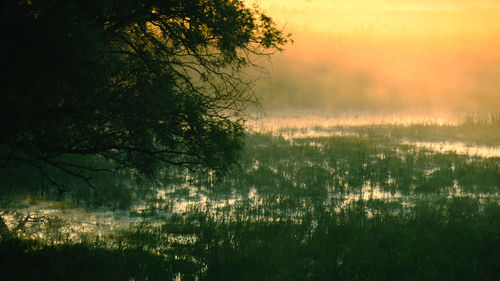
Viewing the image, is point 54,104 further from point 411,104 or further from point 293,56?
point 293,56

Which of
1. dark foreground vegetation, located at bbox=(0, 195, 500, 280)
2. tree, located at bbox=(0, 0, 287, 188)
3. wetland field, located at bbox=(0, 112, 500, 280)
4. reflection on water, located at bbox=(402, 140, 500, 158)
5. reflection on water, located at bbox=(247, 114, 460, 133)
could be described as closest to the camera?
tree, located at bbox=(0, 0, 287, 188)

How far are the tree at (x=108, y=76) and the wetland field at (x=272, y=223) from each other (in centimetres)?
178

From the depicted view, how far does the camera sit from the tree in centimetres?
734

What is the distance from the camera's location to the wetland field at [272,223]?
9.04 metres

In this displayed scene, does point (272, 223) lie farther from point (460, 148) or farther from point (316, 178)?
point (460, 148)

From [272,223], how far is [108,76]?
19.4ft

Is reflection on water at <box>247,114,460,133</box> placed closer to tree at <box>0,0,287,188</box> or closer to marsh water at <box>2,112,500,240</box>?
marsh water at <box>2,112,500,240</box>

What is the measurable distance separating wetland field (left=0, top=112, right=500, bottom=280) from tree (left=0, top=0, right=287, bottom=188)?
178 cm

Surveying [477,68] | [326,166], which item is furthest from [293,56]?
[326,166]

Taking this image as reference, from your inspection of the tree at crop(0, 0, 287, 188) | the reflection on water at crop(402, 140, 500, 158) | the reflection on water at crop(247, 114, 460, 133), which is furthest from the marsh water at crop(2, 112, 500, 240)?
the reflection on water at crop(247, 114, 460, 133)

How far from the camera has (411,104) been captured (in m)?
53.3

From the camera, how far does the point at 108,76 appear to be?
26.3ft

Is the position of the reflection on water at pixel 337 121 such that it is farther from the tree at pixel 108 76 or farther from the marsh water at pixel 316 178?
the tree at pixel 108 76

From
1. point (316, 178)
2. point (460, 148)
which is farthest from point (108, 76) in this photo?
point (460, 148)
